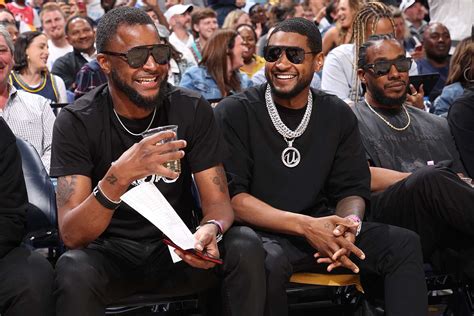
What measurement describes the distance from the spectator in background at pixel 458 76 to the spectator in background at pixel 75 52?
397 centimetres

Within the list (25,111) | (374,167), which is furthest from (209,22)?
(374,167)

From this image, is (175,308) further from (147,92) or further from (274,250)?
(147,92)

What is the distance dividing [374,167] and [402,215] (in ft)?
1.49

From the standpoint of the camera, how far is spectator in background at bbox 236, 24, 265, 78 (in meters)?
9.20

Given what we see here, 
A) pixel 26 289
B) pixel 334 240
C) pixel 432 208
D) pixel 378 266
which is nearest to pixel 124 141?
pixel 26 289

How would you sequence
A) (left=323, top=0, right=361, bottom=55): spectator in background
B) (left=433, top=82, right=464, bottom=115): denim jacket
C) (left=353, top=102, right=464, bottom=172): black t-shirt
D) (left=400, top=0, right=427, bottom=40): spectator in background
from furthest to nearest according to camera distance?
(left=400, top=0, right=427, bottom=40): spectator in background
(left=323, top=0, right=361, bottom=55): spectator in background
(left=433, top=82, right=464, bottom=115): denim jacket
(left=353, top=102, right=464, bottom=172): black t-shirt

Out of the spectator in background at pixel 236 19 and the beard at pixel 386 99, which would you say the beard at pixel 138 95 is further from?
the spectator in background at pixel 236 19

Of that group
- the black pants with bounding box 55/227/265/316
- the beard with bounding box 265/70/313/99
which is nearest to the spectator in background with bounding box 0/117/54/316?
the black pants with bounding box 55/227/265/316

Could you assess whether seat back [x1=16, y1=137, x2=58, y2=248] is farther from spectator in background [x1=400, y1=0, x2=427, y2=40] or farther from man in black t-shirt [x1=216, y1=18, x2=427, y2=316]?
spectator in background [x1=400, y1=0, x2=427, y2=40]

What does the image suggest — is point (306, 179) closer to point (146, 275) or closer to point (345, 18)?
point (146, 275)

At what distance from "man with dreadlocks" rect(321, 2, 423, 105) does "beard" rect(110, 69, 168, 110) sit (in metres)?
2.76

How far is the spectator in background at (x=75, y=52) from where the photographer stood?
9.00 metres

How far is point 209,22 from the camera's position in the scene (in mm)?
10000

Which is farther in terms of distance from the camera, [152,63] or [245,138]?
[245,138]
